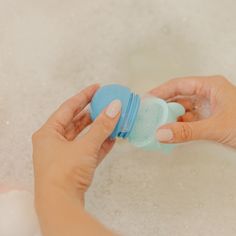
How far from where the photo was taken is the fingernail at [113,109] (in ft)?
2.37

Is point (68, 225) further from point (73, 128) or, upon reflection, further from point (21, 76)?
point (21, 76)

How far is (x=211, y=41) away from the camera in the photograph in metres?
1.02

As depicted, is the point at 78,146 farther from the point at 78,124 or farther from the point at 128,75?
the point at 128,75

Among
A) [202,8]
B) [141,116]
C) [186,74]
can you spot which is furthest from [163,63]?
[141,116]

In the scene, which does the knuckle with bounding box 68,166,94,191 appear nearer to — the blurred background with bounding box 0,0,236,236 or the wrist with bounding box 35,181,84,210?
the wrist with bounding box 35,181,84,210

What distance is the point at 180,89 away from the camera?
88 centimetres

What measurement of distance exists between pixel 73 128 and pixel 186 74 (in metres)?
0.30

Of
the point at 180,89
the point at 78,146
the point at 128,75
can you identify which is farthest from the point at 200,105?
the point at 78,146

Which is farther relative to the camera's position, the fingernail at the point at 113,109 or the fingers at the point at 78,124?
the fingers at the point at 78,124

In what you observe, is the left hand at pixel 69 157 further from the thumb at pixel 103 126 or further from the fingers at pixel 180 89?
the fingers at pixel 180 89

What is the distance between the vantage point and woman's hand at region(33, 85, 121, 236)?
2.28 feet

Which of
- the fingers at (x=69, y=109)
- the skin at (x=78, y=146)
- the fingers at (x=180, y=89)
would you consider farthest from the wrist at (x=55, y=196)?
the fingers at (x=180, y=89)

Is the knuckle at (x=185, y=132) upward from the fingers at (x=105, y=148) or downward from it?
upward

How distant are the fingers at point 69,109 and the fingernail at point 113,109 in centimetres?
10
